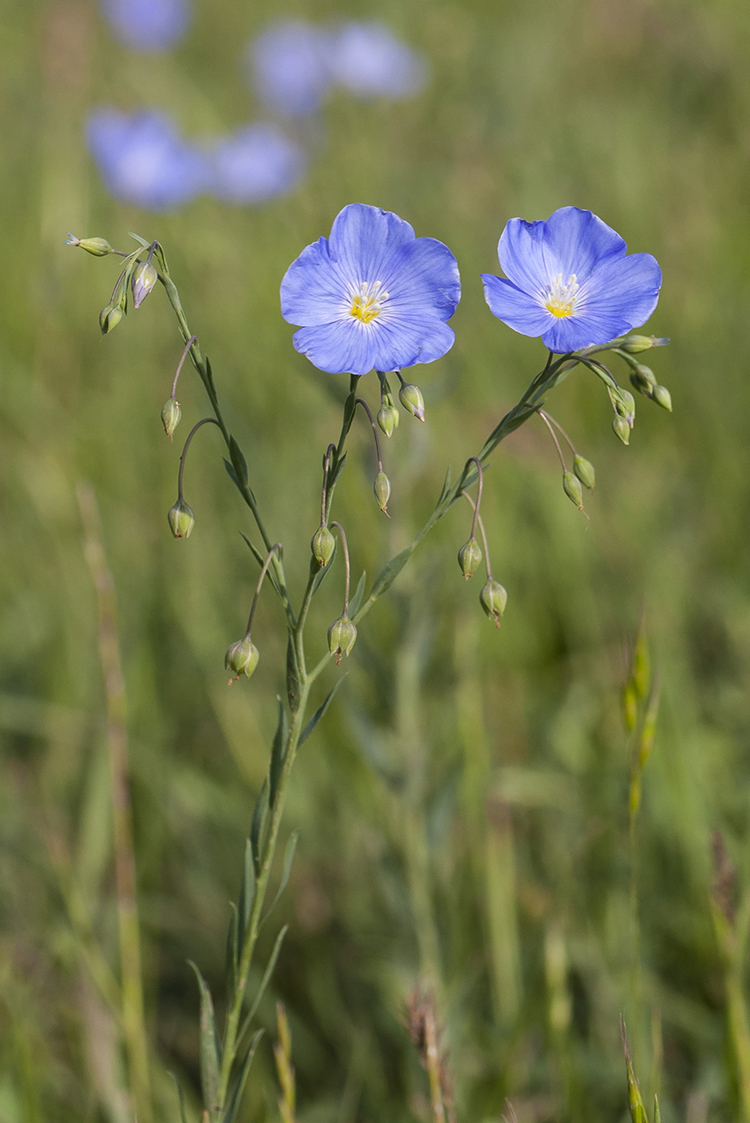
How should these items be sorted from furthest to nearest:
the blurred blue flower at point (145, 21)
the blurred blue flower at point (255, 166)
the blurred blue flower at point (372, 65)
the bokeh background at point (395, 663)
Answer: the blurred blue flower at point (145, 21)
the blurred blue flower at point (372, 65)
the blurred blue flower at point (255, 166)
the bokeh background at point (395, 663)

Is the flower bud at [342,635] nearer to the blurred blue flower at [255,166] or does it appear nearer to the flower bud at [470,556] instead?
the flower bud at [470,556]

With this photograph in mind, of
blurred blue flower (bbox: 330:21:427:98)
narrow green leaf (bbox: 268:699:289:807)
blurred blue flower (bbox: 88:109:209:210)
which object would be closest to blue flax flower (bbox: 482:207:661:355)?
narrow green leaf (bbox: 268:699:289:807)

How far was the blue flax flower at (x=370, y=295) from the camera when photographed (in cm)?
92

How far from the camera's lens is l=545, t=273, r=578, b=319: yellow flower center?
1.00m

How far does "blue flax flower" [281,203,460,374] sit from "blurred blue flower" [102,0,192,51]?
431cm

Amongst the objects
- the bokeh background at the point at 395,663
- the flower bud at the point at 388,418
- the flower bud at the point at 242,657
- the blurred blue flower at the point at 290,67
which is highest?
the blurred blue flower at the point at 290,67

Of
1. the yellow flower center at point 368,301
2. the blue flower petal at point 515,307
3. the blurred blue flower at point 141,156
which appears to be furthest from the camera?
the blurred blue flower at point 141,156

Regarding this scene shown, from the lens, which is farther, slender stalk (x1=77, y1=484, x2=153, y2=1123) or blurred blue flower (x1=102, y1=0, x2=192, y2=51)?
blurred blue flower (x1=102, y1=0, x2=192, y2=51)

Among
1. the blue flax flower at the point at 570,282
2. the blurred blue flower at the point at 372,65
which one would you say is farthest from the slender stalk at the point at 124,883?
the blurred blue flower at the point at 372,65

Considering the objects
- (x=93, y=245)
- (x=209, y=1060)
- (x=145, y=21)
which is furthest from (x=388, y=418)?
(x=145, y=21)

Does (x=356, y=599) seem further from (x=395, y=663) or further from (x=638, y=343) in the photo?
(x=395, y=663)

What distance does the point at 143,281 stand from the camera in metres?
0.98

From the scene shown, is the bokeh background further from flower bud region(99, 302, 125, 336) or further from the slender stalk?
flower bud region(99, 302, 125, 336)

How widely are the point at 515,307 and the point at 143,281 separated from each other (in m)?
0.37
